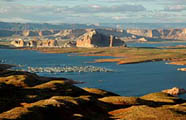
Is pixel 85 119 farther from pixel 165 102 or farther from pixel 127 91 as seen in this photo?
pixel 127 91

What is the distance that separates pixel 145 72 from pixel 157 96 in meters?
93.6

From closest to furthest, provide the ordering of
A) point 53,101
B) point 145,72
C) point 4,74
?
point 53,101 → point 4,74 → point 145,72

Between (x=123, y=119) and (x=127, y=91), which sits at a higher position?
(x=123, y=119)

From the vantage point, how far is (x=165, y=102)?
77125 millimetres

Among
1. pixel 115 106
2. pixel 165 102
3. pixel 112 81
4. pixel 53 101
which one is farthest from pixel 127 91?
pixel 53 101

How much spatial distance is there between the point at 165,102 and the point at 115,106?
16.2 m

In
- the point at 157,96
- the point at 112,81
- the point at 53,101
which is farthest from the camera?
the point at 112,81

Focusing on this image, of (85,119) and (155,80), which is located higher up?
(85,119)

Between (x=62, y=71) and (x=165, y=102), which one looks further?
(x=62, y=71)

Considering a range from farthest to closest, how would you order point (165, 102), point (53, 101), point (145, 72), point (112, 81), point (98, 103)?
point (145, 72) → point (112, 81) → point (165, 102) → point (98, 103) → point (53, 101)

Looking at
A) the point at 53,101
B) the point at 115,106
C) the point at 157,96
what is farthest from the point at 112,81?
the point at 53,101

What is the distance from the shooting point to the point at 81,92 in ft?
268

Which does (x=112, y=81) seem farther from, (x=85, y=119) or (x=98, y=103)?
(x=85, y=119)

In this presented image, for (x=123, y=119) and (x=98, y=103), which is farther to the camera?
(x=98, y=103)
